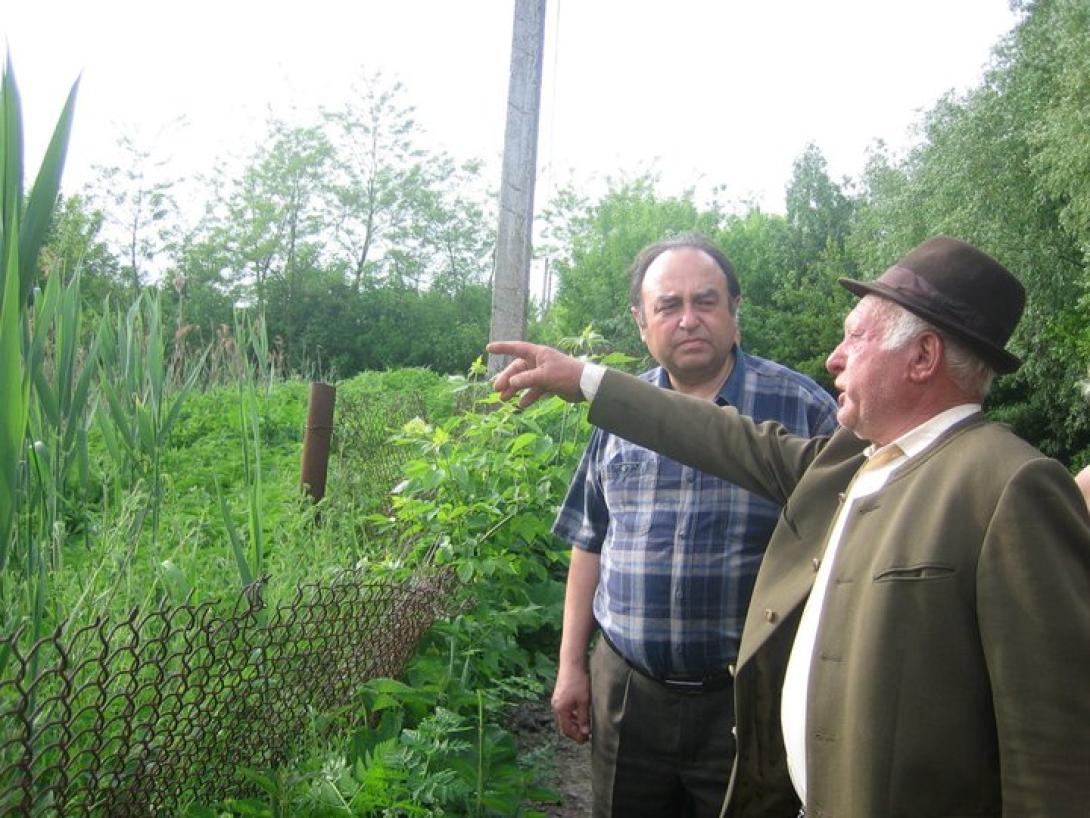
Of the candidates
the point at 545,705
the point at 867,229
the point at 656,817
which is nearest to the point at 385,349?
the point at 867,229

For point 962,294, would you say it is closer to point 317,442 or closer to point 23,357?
point 23,357

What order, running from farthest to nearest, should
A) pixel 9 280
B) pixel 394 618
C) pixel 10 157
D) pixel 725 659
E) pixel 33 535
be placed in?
pixel 394 618 < pixel 725 659 < pixel 33 535 < pixel 10 157 < pixel 9 280

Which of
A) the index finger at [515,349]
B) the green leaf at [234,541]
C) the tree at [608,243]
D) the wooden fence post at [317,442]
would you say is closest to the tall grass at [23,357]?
the green leaf at [234,541]

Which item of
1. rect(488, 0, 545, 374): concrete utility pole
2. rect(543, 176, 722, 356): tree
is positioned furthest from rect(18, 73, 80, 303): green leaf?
rect(543, 176, 722, 356): tree

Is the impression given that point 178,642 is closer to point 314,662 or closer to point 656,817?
point 314,662

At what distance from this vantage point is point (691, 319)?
2.91 m

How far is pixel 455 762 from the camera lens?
284 centimetres

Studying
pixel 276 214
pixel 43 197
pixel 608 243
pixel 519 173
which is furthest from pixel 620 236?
pixel 43 197

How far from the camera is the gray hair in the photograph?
6.07ft

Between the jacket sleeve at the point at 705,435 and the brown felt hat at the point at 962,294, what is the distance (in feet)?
1.60

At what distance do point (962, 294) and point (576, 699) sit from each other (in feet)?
5.61

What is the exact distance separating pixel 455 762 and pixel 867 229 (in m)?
39.1

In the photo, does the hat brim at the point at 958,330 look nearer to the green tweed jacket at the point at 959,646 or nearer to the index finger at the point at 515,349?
the green tweed jacket at the point at 959,646

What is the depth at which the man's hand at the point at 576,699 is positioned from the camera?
10.0ft
